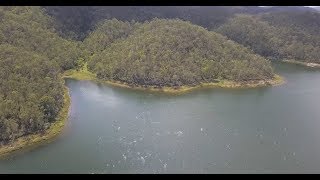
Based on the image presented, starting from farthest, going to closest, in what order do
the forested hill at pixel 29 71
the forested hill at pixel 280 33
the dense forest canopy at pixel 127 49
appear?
the forested hill at pixel 280 33
the dense forest canopy at pixel 127 49
the forested hill at pixel 29 71

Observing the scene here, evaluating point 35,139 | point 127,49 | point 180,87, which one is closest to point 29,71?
point 35,139

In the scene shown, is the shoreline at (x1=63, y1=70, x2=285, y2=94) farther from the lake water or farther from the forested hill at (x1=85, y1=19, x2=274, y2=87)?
the lake water

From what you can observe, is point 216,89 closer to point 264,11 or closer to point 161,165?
point 161,165

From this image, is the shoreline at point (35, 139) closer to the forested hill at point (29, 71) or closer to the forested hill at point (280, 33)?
the forested hill at point (29, 71)

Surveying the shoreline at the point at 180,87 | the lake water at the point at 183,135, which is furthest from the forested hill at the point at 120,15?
the lake water at the point at 183,135

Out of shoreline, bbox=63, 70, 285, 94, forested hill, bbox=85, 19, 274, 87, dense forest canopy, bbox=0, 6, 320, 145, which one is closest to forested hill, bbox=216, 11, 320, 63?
dense forest canopy, bbox=0, 6, 320, 145
